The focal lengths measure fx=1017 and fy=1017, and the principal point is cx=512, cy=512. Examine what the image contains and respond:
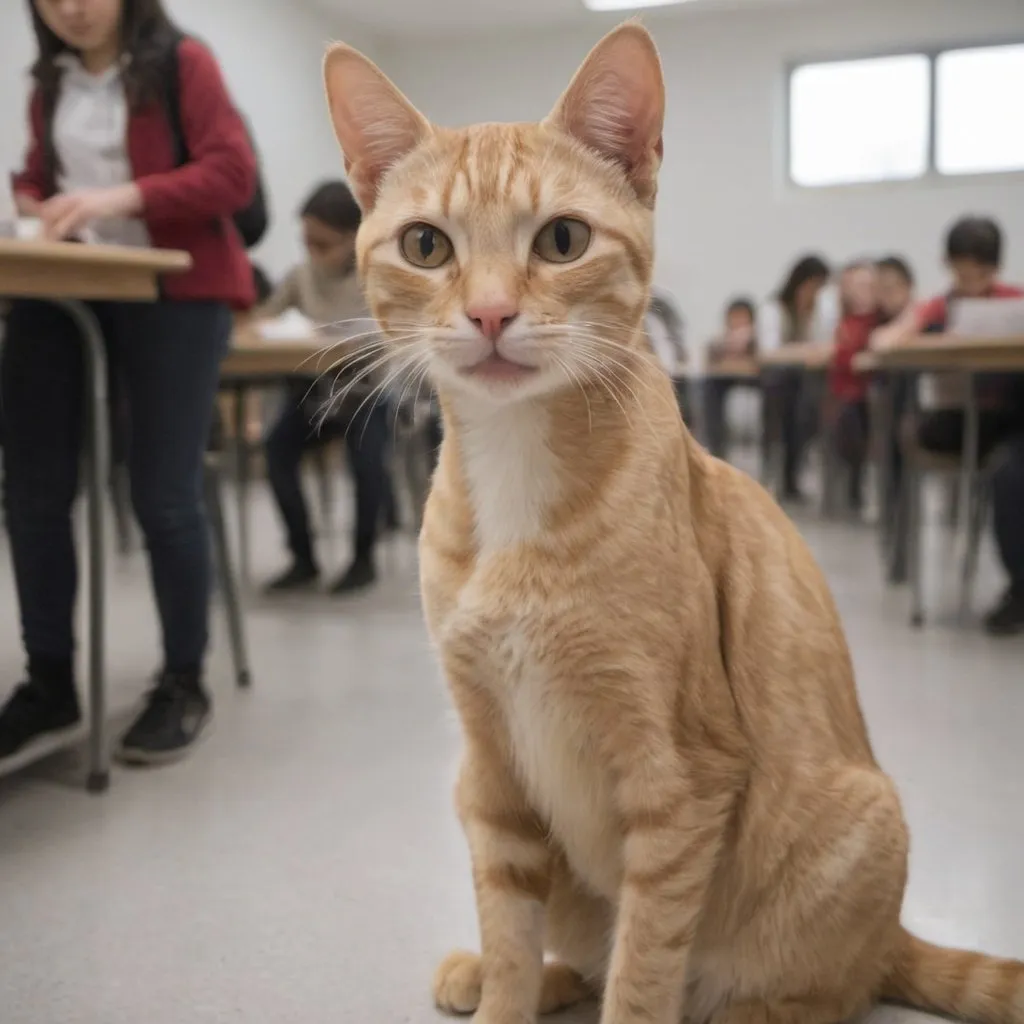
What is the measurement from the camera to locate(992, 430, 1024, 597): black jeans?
2740 mm

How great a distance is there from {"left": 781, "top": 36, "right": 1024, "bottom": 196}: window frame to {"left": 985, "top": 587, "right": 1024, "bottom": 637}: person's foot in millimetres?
5130

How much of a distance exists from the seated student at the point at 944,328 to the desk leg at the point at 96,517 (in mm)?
2090

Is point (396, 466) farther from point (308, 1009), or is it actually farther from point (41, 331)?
point (308, 1009)

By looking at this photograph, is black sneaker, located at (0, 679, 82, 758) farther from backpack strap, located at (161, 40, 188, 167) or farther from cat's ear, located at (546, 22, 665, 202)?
cat's ear, located at (546, 22, 665, 202)

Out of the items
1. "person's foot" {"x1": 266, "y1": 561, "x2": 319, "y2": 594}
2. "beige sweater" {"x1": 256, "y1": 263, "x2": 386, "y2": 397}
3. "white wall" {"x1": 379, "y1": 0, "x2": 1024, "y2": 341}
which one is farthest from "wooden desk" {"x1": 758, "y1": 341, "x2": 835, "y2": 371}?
"person's foot" {"x1": 266, "y1": 561, "x2": 319, "y2": 594}

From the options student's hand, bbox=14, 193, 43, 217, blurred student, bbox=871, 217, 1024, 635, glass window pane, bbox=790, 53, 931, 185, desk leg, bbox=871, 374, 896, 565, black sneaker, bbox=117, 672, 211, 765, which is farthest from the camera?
glass window pane, bbox=790, 53, 931, 185

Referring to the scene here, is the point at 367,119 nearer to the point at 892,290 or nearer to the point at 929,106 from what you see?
the point at 892,290

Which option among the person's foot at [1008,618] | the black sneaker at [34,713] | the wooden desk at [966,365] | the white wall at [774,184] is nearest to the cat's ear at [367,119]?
the black sneaker at [34,713]

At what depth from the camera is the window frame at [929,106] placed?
6.80m

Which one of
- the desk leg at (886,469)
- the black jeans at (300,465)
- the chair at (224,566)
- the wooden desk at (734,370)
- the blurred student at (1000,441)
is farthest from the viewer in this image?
the wooden desk at (734,370)

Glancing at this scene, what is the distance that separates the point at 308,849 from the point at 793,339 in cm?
488

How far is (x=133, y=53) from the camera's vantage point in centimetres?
169

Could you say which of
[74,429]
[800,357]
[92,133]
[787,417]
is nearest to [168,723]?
[74,429]

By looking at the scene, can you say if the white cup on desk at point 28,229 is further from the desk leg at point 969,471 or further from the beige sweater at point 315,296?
the desk leg at point 969,471
